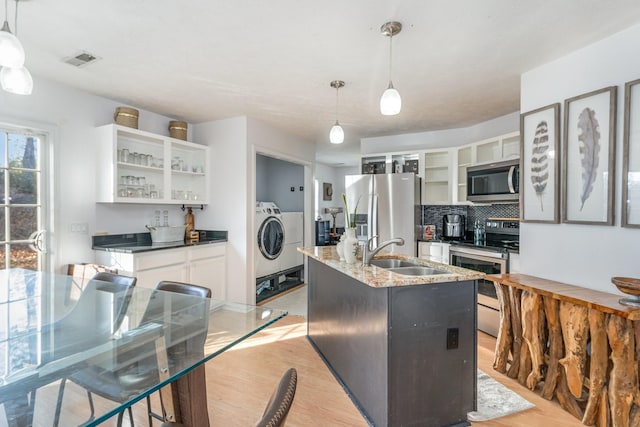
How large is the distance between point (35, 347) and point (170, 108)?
2.92m

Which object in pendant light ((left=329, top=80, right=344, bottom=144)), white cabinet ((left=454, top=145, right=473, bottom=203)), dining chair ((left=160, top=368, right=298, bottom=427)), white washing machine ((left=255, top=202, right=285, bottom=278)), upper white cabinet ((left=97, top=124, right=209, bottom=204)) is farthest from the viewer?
white washing machine ((left=255, top=202, right=285, bottom=278))

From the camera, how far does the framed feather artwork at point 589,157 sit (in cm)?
A: 203

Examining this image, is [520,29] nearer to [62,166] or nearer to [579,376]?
[579,376]

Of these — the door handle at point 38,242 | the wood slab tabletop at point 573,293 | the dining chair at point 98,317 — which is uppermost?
the door handle at point 38,242

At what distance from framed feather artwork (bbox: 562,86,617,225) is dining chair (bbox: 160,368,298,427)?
90.7 inches

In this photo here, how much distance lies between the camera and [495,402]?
6.84 ft

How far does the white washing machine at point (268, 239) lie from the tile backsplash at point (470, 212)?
7.18 feet

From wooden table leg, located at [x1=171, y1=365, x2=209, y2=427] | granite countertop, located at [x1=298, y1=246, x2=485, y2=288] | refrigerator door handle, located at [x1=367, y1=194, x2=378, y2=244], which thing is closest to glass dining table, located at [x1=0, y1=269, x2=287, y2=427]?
wooden table leg, located at [x1=171, y1=365, x2=209, y2=427]

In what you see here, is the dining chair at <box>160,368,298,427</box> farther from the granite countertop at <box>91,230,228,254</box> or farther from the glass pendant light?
the granite countertop at <box>91,230,228,254</box>

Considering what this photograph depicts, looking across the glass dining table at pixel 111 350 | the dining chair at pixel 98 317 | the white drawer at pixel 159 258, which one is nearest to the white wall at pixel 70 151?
the white drawer at pixel 159 258

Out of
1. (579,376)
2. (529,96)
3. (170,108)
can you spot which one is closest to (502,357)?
(579,376)

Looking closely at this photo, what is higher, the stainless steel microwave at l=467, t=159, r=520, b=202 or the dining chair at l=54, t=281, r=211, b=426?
the stainless steel microwave at l=467, t=159, r=520, b=202

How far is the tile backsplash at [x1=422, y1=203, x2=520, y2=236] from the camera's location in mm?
3874

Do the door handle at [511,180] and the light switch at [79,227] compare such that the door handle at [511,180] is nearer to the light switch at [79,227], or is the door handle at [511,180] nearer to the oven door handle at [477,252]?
the oven door handle at [477,252]
